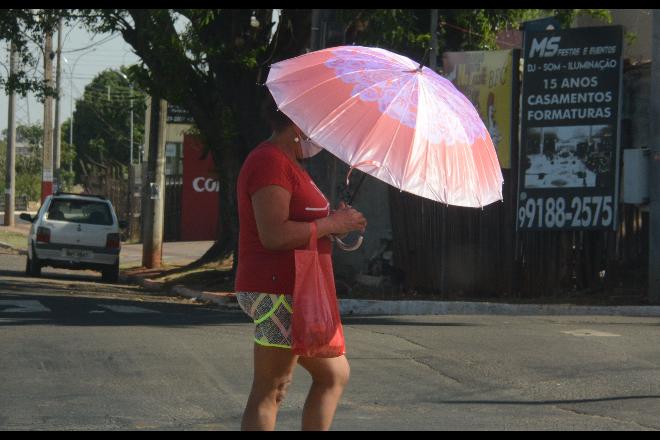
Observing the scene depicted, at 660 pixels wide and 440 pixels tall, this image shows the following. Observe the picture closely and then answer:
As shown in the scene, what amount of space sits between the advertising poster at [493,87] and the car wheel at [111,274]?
26.6ft

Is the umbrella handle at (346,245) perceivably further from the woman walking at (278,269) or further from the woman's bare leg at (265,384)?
the woman's bare leg at (265,384)

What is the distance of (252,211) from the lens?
15.0ft

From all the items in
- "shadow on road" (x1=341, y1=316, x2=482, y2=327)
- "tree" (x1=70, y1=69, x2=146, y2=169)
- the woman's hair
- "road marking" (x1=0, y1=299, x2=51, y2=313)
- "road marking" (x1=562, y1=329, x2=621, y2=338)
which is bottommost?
"road marking" (x1=0, y1=299, x2=51, y2=313)

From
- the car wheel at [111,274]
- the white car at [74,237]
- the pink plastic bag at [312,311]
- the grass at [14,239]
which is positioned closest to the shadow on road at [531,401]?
the pink plastic bag at [312,311]

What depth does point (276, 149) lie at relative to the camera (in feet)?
14.9

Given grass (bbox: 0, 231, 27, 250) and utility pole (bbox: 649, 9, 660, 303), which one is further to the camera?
grass (bbox: 0, 231, 27, 250)

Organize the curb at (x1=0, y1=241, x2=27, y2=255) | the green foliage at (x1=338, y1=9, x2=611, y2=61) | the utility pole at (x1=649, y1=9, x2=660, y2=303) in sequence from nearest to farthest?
the utility pole at (x1=649, y1=9, x2=660, y2=303) < the green foliage at (x1=338, y1=9, x2=611, y2=61) < the curb at (x1=0, y1=241, x2=27, y2=255)

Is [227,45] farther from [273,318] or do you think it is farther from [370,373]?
[273,318]

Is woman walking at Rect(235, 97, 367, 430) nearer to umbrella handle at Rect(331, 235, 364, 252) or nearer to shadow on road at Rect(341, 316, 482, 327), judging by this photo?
umbrella handle at Rect(331, 235, 364, 252)

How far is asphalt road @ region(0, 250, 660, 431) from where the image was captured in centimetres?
718

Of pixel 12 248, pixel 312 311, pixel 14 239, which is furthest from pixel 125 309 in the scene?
pixel 14 239

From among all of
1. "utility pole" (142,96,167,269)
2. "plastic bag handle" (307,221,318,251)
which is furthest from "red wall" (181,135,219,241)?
"plastic bag handle" (307,221,318,251)

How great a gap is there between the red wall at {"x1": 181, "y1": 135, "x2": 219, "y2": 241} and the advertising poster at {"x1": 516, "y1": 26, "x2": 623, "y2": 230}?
1969cm

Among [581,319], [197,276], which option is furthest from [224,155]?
[581,319]
